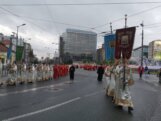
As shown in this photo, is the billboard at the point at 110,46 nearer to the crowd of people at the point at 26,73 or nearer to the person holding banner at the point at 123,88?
the crowd of people at the point at 26,73

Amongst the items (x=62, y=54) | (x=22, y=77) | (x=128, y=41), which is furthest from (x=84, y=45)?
(x=128, y=41)

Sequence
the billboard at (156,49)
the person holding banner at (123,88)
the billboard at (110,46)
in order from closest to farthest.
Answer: the person holding banner at (123,88), the billboard at (110,46), the billboard at (156,49)

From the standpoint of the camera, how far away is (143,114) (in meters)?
14.3

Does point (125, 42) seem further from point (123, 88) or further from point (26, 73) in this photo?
point (26, 73)

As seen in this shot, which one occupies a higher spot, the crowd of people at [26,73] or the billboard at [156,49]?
the billboard at [156,49]

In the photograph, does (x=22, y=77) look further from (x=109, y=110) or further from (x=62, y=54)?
(x=62, y=54)

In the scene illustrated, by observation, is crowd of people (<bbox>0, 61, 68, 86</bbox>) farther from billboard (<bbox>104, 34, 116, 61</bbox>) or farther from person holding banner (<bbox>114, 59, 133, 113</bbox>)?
person holding banner (<bbox>114, 59, 133, 113</bbox>)

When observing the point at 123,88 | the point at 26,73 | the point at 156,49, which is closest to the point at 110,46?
the point at 123,88

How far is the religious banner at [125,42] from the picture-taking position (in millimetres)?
15355

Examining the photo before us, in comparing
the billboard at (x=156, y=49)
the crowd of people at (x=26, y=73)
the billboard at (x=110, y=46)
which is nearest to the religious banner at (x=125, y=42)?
the billboard at (x=110, y=46)

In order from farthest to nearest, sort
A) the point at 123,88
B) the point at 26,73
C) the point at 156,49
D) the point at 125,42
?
the point at 156,49
the point at 26,73
the point at 125,42
the point at 123,88

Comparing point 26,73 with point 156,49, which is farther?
point 156,49

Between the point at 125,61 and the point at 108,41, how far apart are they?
9.83m

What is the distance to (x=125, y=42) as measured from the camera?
1565 centimetres
